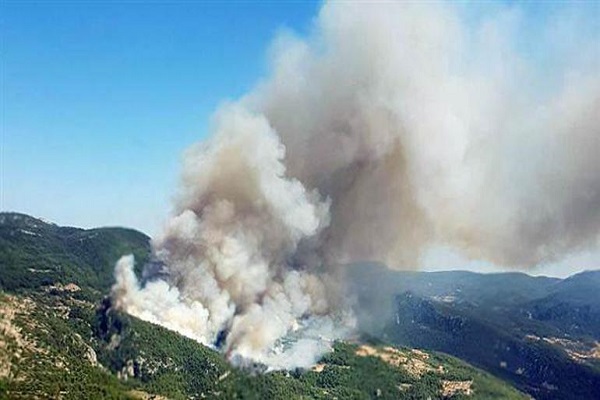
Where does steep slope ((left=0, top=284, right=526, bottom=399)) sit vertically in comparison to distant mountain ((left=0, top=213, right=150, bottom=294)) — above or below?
below

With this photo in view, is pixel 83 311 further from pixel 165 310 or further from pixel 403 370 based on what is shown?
pixel 403 370

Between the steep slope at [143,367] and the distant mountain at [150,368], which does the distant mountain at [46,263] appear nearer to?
the distant mountain at [150,368]

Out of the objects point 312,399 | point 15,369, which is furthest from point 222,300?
point 15,369

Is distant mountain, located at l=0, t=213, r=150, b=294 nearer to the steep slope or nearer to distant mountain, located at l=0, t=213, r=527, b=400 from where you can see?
distant mountain, located at l=0, t=213, r=527, b=400

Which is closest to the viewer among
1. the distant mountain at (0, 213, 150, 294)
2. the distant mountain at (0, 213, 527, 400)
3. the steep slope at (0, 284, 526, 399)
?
the steep slope at (0, 284, 526, 399)

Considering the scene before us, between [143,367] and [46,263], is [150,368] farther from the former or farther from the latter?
[46,263]

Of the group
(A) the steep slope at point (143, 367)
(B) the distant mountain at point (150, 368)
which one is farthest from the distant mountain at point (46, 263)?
(A) the steep slope at point (143, 367)

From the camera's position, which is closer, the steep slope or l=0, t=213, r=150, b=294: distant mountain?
the steep slope

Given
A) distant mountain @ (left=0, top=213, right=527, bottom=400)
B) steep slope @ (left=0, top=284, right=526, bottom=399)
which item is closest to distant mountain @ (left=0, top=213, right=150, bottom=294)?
distant mountain @ (left=0, top=213, right=527, bottom=400)
